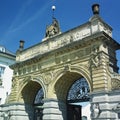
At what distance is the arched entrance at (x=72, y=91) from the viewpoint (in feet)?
59.4

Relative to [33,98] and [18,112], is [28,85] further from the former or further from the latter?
[18,112]

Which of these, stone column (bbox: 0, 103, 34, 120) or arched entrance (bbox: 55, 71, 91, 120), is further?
stone column (bbox: 0, 103, 34, 120)

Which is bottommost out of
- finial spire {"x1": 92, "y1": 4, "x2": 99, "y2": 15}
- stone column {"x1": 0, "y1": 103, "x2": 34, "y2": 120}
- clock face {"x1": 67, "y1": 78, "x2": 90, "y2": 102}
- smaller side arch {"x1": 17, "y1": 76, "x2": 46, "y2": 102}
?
stone column {"x1": 0, "y1": 103, "x2": 34, "y2": 120}

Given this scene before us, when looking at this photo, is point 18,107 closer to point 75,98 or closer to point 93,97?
point 75,98

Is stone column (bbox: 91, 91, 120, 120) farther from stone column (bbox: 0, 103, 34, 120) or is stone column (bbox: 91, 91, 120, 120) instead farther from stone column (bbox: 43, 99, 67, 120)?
stone column (bbox: 0, 103, 34, 120)

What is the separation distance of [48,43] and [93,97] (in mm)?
7143

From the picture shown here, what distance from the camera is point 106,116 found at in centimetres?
1441

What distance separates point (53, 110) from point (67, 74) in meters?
2.96

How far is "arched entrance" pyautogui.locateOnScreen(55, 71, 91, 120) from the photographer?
18.1 meters

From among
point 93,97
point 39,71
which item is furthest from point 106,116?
point 39,71

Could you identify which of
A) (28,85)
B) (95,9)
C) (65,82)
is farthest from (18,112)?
(95,9)

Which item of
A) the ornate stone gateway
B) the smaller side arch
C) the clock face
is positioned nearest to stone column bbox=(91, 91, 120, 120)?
the ornate stone gateway

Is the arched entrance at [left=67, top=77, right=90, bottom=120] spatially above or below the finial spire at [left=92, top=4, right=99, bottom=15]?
below

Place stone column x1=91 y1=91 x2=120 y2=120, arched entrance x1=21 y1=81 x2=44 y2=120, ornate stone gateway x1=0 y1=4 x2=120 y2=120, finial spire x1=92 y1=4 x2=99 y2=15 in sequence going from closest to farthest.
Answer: stone column x1=91 y1=91 x2=120 y2=120
ornate stone gateway x1=0 y1=4 x2=120 y2=120
finial spire x1=92 y1=4 x2=99 y2=15
arched entrance x1=21 y1=81 x2=44 y2=120
